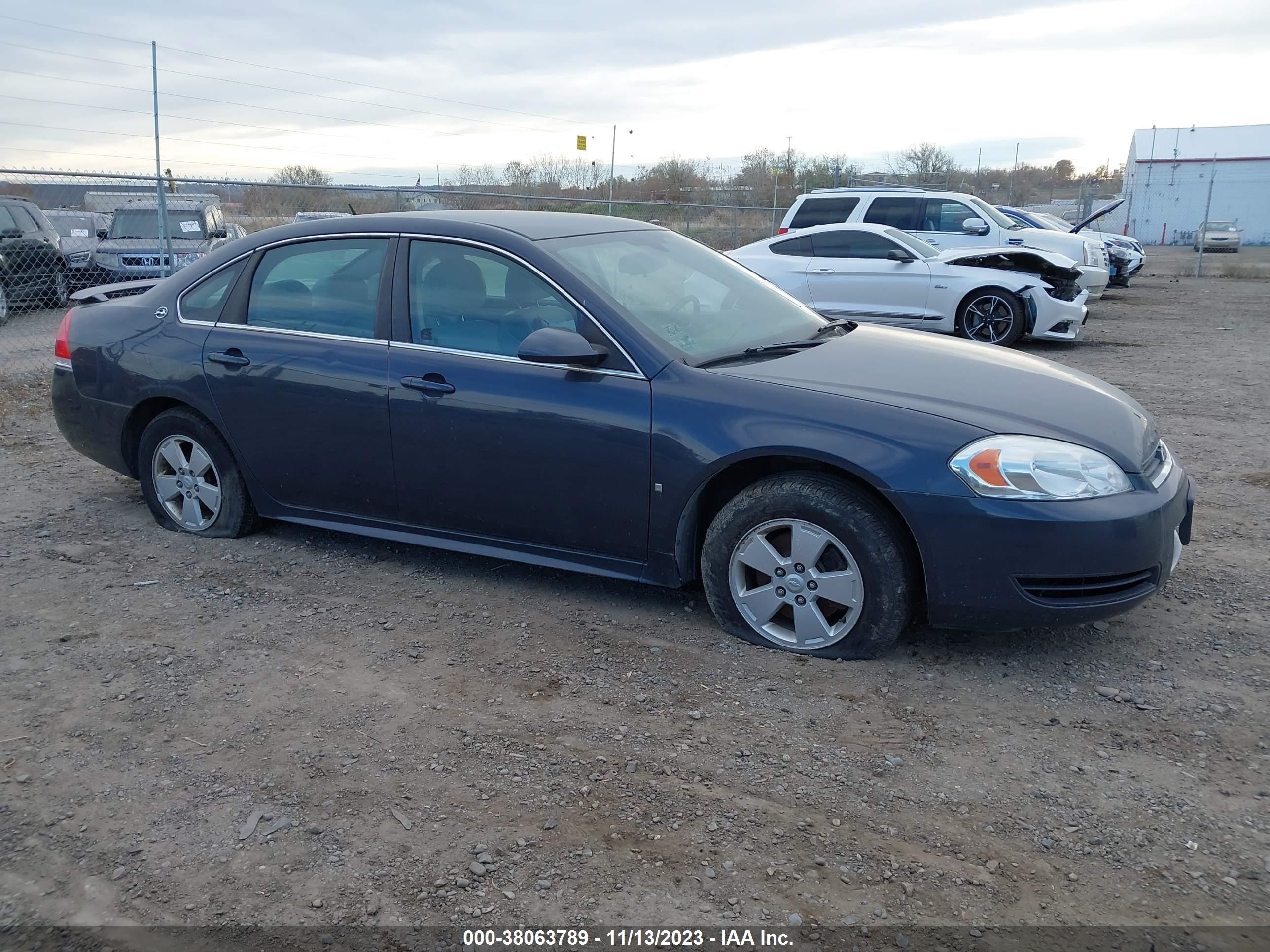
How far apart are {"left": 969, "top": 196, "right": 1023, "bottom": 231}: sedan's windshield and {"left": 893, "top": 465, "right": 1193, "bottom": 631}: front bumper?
11722 mm

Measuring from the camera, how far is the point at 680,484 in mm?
3811

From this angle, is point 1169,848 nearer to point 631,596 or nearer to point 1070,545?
point 1070,545

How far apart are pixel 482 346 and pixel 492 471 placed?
528 mm

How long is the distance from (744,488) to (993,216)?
1235 cm

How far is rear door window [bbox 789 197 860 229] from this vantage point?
1395 cm

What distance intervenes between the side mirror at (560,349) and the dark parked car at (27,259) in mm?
11282

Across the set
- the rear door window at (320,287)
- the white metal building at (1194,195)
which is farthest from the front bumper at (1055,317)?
the white metal building at (1194,195)

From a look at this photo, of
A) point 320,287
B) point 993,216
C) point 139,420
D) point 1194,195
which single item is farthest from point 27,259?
point 1194,195

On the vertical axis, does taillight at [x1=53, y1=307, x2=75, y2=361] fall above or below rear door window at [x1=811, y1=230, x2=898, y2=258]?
below

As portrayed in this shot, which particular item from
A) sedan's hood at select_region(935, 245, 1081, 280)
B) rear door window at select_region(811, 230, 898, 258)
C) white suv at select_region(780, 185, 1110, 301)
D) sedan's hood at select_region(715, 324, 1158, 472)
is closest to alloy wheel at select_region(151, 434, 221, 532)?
sedan's hood at select_region(715, 324, 1158, 472)

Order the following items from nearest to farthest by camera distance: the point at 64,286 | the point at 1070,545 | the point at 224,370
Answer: the point at 1070,545
the point at 224,370
the point at 64,286

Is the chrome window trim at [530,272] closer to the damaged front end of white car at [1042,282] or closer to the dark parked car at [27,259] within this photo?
the damaged front end of white car at [1042,282]

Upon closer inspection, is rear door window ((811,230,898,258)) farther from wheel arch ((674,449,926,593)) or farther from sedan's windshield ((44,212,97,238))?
sedan's windshield ((44,212,97,238))

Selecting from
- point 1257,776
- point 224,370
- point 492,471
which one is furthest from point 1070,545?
point 224,370
